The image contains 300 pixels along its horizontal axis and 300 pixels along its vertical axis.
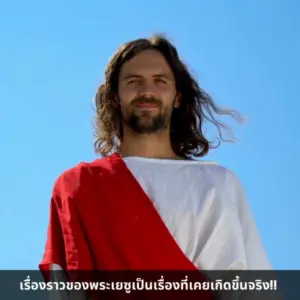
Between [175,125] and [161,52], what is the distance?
55 centimetres

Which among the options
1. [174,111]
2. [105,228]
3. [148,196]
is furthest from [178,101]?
[105,228]

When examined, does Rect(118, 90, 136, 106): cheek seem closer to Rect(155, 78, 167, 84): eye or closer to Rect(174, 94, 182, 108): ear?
Rect(155, 78, 167, 84): eye

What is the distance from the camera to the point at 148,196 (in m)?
5.20

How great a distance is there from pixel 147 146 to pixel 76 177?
614 mm

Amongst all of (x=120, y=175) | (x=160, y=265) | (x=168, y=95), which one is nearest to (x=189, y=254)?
(x=160, y=265)

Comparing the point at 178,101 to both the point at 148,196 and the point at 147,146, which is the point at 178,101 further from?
the point at 148,196

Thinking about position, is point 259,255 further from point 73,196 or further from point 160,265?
point 73,196

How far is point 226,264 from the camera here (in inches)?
194

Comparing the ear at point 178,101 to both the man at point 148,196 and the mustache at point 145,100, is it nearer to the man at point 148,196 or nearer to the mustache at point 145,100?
the man at point 148,196

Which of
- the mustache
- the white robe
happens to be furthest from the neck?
the mustache

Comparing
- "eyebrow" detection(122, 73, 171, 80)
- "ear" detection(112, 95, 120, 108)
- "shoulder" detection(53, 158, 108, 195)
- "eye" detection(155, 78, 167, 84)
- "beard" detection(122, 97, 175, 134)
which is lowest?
"shoulder" detection(53, 158, 108, 195)

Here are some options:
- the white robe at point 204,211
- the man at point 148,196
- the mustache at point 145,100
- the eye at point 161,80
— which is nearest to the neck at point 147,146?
the man at point 148,196

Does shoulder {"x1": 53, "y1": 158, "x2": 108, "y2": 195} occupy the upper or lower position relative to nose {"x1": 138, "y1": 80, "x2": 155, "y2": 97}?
lower

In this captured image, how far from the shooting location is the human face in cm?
549
